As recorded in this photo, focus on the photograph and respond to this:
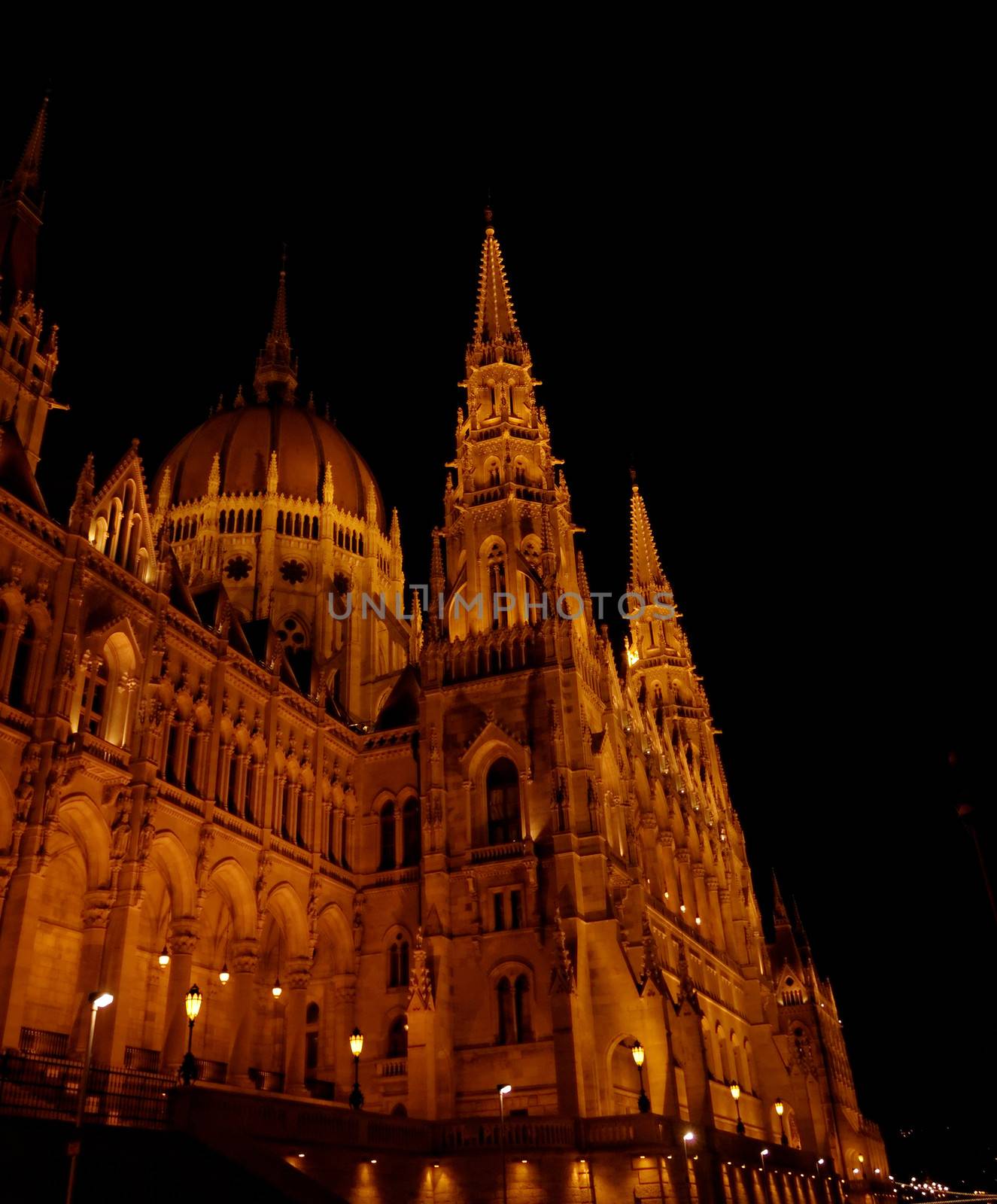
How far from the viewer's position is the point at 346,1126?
91.9 feet

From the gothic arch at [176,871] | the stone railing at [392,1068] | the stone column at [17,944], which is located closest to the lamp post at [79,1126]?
the stone column at [17,944]

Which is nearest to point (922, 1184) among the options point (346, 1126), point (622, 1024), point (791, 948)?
point (791, 948)

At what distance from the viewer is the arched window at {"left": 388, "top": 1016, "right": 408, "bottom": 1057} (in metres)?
41.2

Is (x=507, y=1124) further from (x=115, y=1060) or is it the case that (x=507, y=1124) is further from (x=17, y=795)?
(x=17, y=795)

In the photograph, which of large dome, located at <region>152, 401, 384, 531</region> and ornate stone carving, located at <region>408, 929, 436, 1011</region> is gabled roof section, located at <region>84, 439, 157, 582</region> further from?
large dome, located at <region>152, 401, 384, 531</region>

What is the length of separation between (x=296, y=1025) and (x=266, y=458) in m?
34.7

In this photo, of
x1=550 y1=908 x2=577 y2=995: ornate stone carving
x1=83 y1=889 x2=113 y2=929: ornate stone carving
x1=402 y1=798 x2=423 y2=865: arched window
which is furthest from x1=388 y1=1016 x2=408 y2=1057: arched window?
x1=83 y1=889 x2=113 y2=929: ornate stone carving

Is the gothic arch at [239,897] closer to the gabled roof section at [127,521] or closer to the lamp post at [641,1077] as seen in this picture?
the gabled roof section at [127,521]

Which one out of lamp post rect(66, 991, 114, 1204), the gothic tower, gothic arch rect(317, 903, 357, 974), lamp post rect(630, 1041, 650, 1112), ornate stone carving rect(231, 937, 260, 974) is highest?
the gothic tower

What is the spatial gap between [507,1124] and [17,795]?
16.9 m

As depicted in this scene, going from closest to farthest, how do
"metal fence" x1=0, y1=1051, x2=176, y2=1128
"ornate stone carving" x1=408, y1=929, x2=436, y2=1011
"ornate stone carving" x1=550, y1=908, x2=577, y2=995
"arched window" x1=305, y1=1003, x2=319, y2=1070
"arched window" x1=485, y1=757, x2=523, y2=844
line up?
"metal fence" x1=0, y1=1051, x2=176, y2=1128, "ornate stone carving" x1=550, y1=908, x2=577, y2=995, "ornate stone carving" x1=408, y1=929, x2=436, y2=1011, "arched window" x1=305, y1=1003, x2=319, y2=1070, "arched window" x1=485, y1=757, x2=523, y2=844

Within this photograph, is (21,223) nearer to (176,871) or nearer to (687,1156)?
(176,871)

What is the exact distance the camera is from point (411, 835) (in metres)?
46.0

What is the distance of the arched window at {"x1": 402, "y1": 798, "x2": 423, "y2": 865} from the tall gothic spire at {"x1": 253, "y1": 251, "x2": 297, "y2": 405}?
33.5 meters
